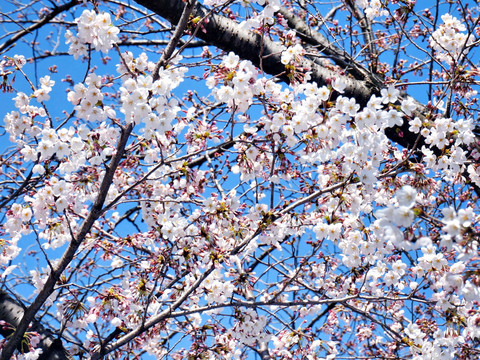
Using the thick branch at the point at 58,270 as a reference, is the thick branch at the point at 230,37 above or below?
above

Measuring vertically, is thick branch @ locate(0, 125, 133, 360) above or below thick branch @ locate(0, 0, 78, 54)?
below

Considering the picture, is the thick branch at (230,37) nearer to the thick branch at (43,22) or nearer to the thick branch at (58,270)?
the thick branch at (43,22)

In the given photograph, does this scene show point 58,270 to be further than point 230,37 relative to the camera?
No

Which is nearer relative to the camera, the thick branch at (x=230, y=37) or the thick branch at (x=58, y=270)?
the thick branch at (x=58, y=270)

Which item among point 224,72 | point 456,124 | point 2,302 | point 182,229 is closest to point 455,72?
point 456,124

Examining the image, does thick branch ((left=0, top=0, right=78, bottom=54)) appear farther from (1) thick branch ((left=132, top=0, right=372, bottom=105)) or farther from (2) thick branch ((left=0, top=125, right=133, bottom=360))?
(2) thick branch ((left=0, top=125, right=133, bottom=360))

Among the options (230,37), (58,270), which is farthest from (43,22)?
(58,270)

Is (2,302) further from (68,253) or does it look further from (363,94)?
(363,94)

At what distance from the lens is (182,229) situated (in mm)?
2951

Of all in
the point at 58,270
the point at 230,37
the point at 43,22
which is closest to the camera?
the point at 58,270

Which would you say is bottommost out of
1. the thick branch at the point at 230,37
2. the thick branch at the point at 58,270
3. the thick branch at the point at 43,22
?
the thick branch at the point at 58,270

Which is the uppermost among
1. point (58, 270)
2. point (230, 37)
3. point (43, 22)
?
point (230, 37)

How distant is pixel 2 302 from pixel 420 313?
167 inches

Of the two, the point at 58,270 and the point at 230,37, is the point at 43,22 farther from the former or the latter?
the point at 58,270
